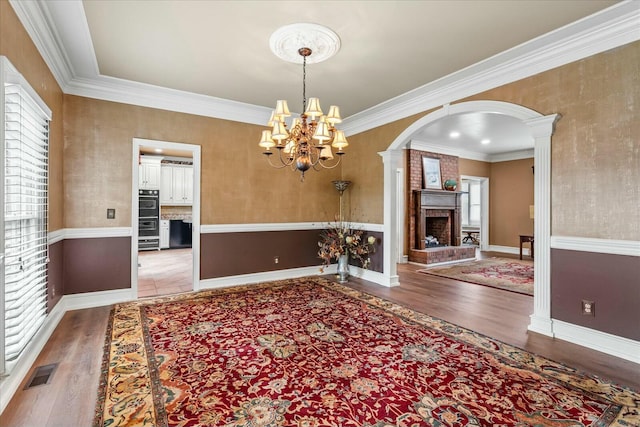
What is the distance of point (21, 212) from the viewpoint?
2.58 m

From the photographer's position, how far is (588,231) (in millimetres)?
2959

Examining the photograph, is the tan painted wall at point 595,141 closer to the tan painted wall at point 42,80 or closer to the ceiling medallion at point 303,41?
the ceiling medallion at point 303,41

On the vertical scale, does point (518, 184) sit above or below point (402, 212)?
above

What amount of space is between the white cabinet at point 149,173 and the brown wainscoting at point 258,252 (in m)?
5.31

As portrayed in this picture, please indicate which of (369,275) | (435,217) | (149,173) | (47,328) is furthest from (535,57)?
(149,173)

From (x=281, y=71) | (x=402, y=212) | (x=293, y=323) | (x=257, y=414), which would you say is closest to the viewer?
(x=257, y=414)

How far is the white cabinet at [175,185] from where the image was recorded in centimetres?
952

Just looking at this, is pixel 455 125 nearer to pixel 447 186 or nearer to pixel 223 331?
pixel 447 186

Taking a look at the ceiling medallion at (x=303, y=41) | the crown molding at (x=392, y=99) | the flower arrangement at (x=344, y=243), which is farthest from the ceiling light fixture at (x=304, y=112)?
the flower arrangement at (x=344, y=243)

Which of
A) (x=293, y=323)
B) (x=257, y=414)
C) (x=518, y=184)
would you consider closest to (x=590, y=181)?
(x=293, y=323)

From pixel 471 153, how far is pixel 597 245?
6.95m

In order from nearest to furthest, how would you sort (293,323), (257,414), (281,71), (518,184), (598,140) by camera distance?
(257,414), (598,140), (293,323), (281,71), (518,184)

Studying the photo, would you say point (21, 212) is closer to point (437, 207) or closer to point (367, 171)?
point (367, 171)

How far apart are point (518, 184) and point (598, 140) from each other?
7.08 metres
